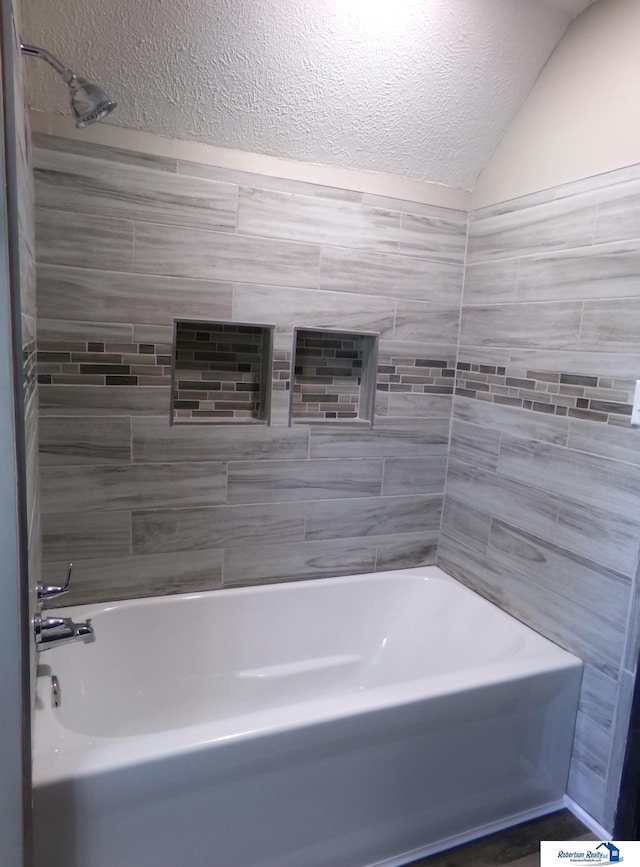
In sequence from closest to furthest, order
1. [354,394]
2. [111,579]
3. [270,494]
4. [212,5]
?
[212,5] < [111,579] < [270,494] < [354,394]

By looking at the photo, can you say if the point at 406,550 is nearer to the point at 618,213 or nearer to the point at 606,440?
the point at 606,440

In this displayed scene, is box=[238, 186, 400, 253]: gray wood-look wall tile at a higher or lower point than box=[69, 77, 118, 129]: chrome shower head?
lower

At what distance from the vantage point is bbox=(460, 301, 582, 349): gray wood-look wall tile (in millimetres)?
1991

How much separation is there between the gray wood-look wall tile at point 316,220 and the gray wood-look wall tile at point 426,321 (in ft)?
0.85

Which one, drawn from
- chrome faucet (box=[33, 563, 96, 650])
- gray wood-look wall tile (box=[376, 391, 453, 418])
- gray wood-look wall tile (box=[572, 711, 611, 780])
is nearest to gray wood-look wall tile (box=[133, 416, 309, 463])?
gray wood-look wall tile (box=[376, 391, 453, 418])

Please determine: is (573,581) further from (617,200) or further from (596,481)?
(617,200)

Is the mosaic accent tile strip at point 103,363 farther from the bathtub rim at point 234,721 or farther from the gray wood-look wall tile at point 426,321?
the gray wood-look wall tile at point 426,321

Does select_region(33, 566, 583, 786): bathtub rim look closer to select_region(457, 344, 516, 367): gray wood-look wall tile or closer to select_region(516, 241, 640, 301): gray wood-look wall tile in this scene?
select_region(457, 344, 516, 367): gray wood-look wall tile

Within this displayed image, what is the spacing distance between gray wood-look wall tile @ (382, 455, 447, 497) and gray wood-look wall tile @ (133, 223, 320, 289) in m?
0.87

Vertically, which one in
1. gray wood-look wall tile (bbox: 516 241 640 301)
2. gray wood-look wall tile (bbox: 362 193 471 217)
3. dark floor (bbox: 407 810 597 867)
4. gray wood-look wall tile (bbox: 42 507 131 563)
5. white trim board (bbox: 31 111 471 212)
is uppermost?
white trim board (bbox: 31 111 471 212)

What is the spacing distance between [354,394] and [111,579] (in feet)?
4.10

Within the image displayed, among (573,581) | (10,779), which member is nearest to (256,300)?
(573,581)

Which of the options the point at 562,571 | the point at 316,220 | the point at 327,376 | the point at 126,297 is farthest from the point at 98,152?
the point at 562,571

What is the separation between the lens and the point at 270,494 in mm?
2359
